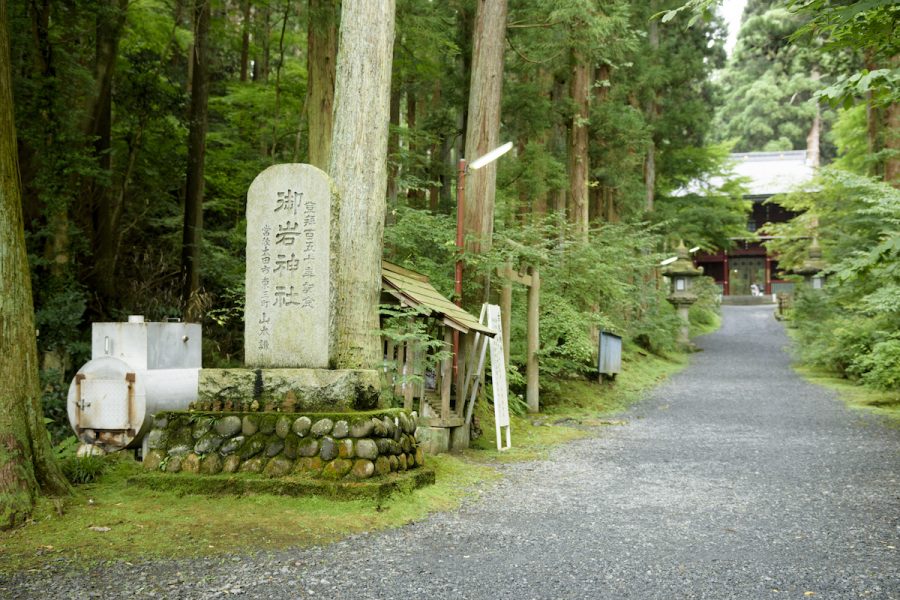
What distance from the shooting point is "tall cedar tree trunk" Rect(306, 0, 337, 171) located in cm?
958

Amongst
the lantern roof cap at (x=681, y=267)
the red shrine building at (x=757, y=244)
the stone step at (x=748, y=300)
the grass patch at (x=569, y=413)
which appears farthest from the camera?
the stone step at (x=748, y=300)

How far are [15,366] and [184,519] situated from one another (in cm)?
143

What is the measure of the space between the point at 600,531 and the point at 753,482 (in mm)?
2483

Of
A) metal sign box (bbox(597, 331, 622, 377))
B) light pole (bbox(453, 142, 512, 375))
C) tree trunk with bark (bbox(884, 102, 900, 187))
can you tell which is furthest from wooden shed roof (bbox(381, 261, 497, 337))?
tree trunk with bark (bbox(884, 102, 900, 187))

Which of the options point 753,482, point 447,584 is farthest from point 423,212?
point 447,584

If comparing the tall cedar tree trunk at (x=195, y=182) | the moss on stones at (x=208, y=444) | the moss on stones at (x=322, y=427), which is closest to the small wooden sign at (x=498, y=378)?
Result: the moss on stones at (x=322, y=427)

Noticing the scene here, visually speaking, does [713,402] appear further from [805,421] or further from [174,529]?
[174,529]

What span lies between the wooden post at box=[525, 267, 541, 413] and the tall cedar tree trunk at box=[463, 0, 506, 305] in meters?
1.27

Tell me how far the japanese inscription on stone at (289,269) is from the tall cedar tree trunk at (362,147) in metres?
0.82

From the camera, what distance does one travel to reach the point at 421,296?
25.2 ft

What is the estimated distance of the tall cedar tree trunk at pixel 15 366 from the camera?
4.87m

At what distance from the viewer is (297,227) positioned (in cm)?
603

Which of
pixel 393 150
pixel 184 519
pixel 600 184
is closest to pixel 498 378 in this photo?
pixel 184 519

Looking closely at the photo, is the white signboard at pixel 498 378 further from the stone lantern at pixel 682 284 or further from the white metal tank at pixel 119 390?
the stone lantern at pixel 682 284
